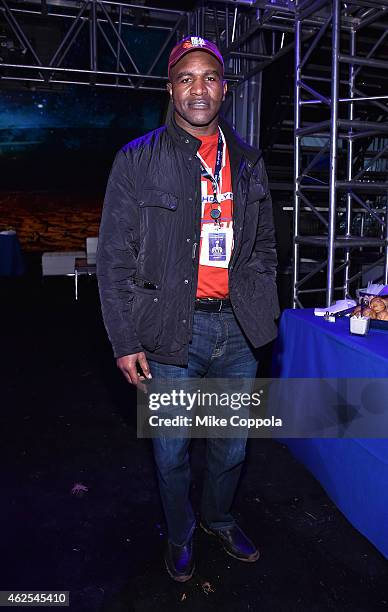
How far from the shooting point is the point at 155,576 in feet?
6.91

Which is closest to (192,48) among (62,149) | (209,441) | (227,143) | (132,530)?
(227,143)

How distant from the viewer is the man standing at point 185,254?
179 cm

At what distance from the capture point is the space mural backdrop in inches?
587

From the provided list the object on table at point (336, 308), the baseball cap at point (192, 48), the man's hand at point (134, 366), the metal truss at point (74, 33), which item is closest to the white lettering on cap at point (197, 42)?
the baseball cap at point (192, 48)

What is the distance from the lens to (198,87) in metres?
1.77

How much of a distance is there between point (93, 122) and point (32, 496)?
48.0 ft

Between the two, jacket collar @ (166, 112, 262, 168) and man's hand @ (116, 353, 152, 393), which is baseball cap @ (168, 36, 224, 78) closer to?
jacket collar @ (166, 112, 262, 168)

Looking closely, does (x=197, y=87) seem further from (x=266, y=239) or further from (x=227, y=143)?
(x=266, y=239)

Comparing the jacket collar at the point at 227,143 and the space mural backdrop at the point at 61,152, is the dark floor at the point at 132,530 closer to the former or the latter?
the jacket collar at the point at 227,143

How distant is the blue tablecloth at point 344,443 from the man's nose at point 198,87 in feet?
4.22

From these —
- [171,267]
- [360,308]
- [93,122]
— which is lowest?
[360,308]

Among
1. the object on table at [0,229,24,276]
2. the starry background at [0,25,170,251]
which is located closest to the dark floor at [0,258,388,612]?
the object on table at [0,229,24,276]

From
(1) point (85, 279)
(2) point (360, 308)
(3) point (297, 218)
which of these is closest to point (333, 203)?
(3) point (297, 218)

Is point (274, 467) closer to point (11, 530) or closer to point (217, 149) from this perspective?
point (11, 530)
